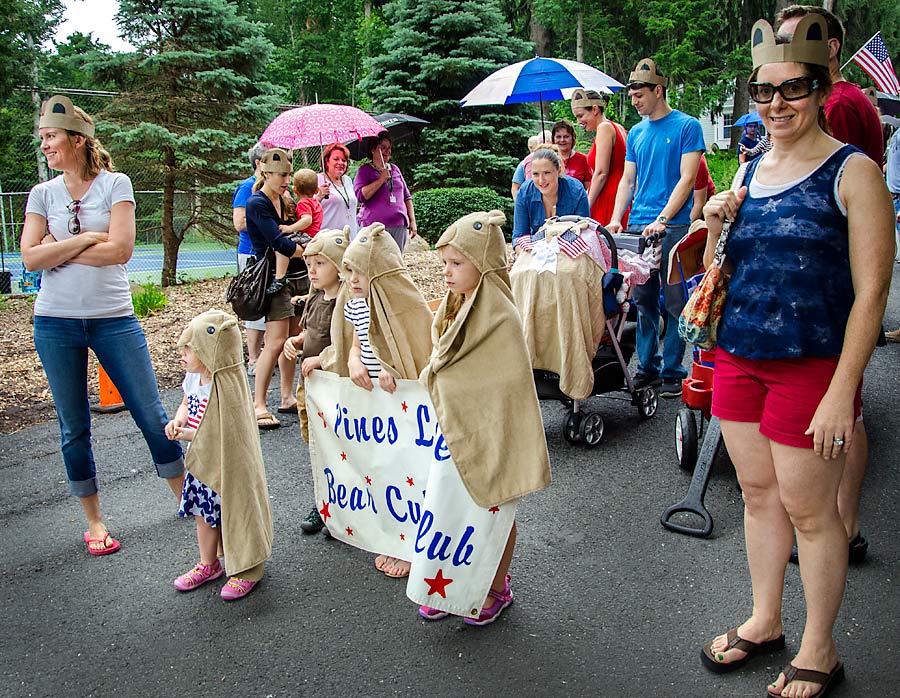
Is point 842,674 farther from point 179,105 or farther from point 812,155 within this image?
point 179,105

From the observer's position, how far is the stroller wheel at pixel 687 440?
5012 millimetres

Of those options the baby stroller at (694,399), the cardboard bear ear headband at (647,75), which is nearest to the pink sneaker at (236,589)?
the baby stroller at (694,399)

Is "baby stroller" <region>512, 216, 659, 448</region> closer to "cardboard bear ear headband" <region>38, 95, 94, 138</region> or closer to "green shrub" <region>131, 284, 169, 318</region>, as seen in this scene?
"cardboard bear ear headband" <region>38, 95, 94, 138</region>

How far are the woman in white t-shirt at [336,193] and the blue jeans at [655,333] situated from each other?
8.66ft

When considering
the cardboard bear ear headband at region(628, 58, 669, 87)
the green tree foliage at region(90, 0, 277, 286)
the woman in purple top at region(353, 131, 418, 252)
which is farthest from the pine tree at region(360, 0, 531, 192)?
the cardboard bear ear headband at region(628, 58, 669, 87)

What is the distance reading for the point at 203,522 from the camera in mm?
3783

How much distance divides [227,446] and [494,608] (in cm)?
138

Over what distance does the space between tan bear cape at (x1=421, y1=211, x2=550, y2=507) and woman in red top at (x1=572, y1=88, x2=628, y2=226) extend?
4441mm

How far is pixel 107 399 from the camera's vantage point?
22.2 ft

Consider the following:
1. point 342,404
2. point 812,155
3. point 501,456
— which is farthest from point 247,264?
point 812,155

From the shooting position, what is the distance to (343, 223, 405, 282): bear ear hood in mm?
3654

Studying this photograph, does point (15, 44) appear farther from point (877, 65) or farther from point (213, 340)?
point (877, 65)

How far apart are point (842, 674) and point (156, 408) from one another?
129 inches

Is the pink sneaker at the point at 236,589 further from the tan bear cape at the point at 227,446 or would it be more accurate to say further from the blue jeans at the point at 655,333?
the blue jeans at the point at 655,333
